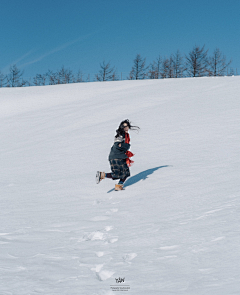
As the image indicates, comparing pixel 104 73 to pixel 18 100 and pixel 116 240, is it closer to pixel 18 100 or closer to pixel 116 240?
pixel 18 100

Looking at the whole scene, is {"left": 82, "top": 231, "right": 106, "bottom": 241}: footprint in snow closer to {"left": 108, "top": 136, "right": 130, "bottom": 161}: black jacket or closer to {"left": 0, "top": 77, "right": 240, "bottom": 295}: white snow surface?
{"left": 0, "top": 77, "right": 240, "bottom": 295}: white snow surface

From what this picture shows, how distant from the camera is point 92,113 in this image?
52.8 ft

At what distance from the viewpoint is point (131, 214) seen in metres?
3.92

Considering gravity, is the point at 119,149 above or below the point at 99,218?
above

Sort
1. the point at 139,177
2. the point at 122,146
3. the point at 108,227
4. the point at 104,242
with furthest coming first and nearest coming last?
1. the point at 139,177
2. the point at 122,146
3. the point at 108,227
4. the point at 104,242

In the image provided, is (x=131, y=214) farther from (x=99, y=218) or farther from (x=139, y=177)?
(x=139, y=177)

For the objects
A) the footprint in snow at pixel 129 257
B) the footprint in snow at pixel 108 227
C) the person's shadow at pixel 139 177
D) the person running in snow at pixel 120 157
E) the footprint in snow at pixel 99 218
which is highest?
the person running in snow at pixel 120 157

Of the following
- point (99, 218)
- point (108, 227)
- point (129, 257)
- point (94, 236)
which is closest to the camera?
point (129, 257)

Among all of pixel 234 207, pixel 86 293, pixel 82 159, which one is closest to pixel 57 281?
pixel 86 293

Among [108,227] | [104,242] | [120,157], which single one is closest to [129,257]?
[104,242]

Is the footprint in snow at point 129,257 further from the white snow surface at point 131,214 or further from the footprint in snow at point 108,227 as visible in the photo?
the footprint in snow at point 108,227

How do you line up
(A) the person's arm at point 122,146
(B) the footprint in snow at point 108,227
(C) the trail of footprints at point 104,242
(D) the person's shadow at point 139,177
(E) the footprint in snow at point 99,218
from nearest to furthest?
1. (C) the trail of footprints at point 104,242
2. (B) the footprint in snow at point 108,227
3. (E) the footprint in snow at point 99,218
4. (A) the person's arm at point 122,146
5. (D) the person's shadow at point 139,177

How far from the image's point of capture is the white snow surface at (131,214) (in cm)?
211

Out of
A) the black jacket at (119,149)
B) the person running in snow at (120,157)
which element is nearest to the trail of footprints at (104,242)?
the person running in snow at (120,157)
